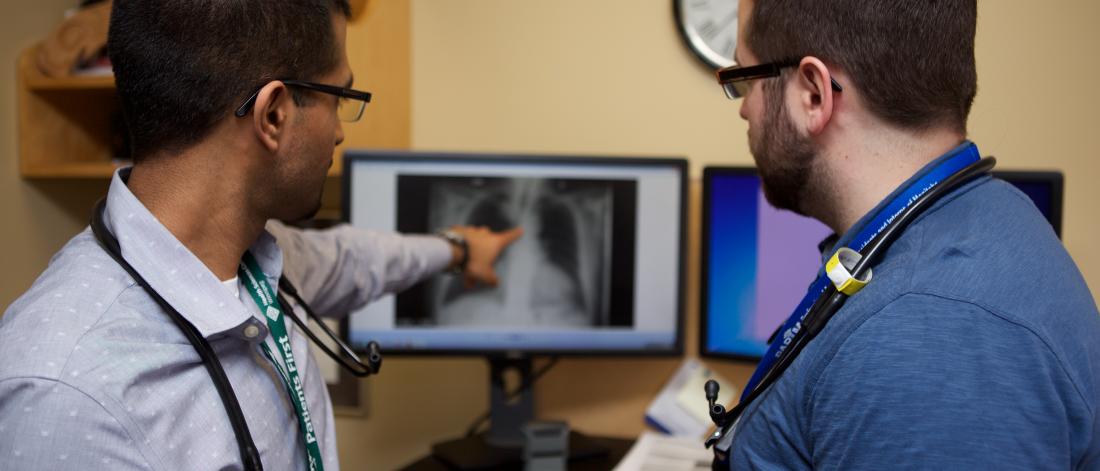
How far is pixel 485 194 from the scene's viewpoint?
1663 mm

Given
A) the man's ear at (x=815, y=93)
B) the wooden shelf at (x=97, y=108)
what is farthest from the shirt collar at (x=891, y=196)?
the wooden shelf at (x=97, y=108)

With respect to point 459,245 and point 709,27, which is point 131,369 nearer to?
point 459,245

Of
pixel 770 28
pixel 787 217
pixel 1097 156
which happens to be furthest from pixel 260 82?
pixel 1097 156

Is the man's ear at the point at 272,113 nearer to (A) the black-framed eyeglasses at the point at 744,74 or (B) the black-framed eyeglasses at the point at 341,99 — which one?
(B) the black-framed eyeglasses at the point at 341,99

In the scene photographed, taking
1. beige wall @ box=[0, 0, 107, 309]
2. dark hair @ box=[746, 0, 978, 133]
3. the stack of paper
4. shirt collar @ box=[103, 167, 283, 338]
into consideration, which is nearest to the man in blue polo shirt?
dark hair @ box=[746, 0, 978, 133]

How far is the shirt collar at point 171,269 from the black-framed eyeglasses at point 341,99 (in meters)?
0.14

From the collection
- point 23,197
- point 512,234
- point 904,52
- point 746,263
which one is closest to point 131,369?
point 904,52

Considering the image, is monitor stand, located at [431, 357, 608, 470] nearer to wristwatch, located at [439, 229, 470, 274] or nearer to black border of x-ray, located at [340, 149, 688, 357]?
black border of x-ray, located at [340, 149, 688, 357]

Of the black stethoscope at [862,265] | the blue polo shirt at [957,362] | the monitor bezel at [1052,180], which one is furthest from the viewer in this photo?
the monitor bezel at [1052,180]

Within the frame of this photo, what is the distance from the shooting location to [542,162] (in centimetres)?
165

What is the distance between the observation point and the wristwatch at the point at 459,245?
162cm

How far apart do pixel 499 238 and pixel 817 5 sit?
88 centimetres

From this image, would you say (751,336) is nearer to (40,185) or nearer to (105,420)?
(105,420)

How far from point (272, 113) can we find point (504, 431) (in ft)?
3.16
